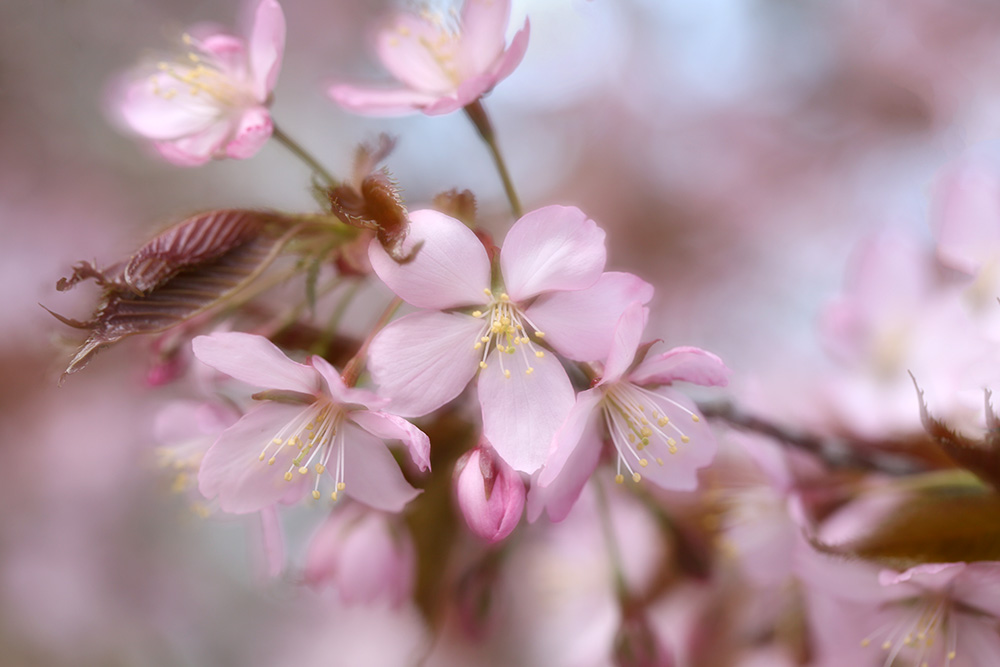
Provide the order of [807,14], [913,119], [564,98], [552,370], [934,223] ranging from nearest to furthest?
[552,370]
[934,223]
[913,119]
[807,14]
[564,98]

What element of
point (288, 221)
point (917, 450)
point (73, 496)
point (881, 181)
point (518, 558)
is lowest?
point (881, 181)

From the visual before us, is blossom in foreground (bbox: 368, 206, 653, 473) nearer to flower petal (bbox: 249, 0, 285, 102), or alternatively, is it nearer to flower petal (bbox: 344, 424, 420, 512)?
flower petal (bbox: 344, 424, 420, 512)

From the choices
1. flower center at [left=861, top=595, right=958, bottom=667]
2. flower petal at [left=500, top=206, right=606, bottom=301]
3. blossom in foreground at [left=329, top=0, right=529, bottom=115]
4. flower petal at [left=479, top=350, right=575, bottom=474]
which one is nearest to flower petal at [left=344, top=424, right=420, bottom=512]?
flower petal at [left=479, top=350, right=575, bottom=474]

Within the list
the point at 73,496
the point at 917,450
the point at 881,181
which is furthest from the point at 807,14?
the point at 73,496

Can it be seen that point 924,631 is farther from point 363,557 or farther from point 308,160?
point 308,160

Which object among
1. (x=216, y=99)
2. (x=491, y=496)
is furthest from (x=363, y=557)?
(x=216, y=99)

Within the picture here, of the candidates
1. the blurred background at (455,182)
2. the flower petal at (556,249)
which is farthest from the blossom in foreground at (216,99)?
the blurred background at (455,182)

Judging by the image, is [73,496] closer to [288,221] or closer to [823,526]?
[288,221]

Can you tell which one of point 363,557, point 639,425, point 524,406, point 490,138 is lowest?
point 363,557
